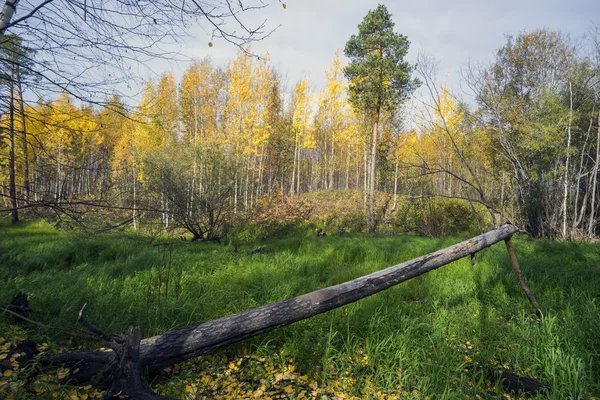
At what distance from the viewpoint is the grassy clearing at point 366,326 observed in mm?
2266

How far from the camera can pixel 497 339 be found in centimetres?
287

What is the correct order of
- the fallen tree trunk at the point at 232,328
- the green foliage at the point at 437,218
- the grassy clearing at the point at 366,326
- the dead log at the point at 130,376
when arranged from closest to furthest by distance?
1. the dead log at the point at 130,376
2. the fallen tree trunk at the point at 232,328
3. the grassy clearing at the point at 366,326
4. the green foliage at the point at 437,218

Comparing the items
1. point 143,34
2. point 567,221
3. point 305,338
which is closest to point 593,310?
point 305,338

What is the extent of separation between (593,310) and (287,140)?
22.8 meters

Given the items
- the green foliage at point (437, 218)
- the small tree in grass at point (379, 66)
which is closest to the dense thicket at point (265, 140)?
the green foliage at point (437, 218)

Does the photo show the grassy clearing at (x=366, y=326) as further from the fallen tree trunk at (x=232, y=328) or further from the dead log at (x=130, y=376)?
the dead log at (x=130, y=376)

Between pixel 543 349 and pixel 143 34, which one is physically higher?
pixel 143 34

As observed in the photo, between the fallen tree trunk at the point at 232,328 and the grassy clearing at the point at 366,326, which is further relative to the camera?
the grassy clearing at the point at 366,326

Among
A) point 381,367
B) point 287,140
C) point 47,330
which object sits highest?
point 287,140

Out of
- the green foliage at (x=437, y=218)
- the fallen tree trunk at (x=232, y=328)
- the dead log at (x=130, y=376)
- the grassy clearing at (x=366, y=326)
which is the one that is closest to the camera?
the dead log at (x=130, y=376)

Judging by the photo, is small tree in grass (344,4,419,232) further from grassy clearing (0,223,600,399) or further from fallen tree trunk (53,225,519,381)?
fallen tree trunk (53,225,519,381)

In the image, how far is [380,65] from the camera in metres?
12.9

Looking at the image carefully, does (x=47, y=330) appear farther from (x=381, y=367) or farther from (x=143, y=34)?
(x=381, y=367)

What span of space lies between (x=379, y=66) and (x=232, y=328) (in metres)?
13.4
